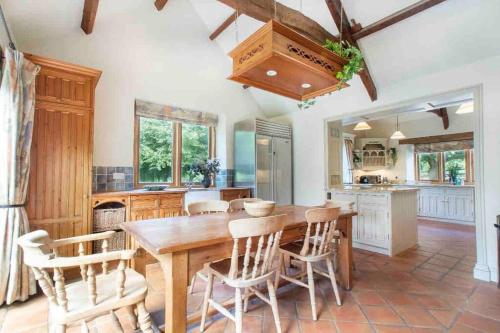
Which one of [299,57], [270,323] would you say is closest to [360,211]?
[270,323]

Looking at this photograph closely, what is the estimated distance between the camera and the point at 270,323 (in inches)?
75.7

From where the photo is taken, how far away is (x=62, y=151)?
8.37ft

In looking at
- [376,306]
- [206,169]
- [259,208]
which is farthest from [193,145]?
[376,306]

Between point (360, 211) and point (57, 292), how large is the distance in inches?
150

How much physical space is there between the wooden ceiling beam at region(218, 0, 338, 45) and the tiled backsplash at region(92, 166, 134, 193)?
2.56 m

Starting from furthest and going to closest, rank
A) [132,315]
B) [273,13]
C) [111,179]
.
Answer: [111,179] < [273,13] < [132,315]

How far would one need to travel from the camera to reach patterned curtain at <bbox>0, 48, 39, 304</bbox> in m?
2.11

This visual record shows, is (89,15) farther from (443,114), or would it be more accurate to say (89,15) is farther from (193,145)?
(443,114)

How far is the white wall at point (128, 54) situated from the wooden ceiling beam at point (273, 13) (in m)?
1.94

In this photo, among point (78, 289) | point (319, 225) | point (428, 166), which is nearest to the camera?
point (78, 289)

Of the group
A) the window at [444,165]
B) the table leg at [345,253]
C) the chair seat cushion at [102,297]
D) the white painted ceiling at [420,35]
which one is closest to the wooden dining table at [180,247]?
the chair seat cushion at [102,297]

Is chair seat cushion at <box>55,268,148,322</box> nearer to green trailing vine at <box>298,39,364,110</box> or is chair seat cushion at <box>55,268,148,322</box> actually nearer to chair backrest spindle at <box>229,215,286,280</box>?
chair backrest spindle at <box>229,215,286,280</box>

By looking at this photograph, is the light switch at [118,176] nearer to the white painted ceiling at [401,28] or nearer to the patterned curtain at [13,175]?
the patterned curtain at [13,175]

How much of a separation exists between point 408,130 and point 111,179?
7.56m
